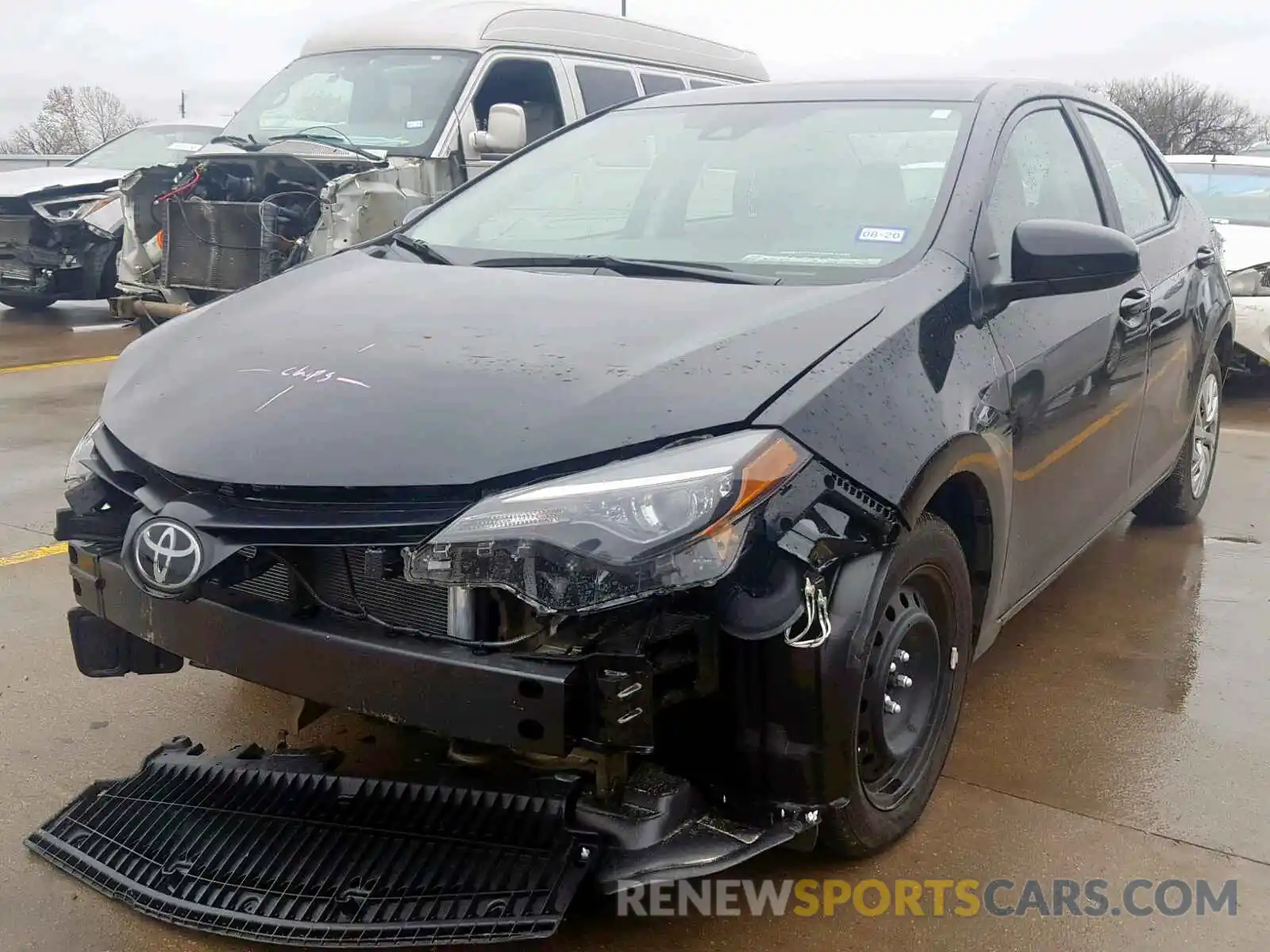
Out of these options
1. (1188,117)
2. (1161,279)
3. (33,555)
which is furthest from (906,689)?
(1188,117)

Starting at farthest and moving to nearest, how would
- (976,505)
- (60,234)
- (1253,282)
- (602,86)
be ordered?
1. (60,234)
2. (602,86)
3. (1253,282)
4. (976,505)

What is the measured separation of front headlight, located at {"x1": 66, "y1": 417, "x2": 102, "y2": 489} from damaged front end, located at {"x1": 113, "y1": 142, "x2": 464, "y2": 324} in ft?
13.7

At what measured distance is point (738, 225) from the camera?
320cm

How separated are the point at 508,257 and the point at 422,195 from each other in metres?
4.14

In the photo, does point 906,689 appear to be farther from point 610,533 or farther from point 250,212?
point 250,212

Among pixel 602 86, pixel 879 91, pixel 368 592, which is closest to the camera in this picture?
pixel 368 592

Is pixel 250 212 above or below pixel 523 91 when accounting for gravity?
below

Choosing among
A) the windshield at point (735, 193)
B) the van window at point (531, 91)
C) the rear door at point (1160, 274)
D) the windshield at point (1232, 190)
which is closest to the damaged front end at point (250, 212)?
the van window at point (531, 91)

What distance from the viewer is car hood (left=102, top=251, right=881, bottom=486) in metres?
2.21

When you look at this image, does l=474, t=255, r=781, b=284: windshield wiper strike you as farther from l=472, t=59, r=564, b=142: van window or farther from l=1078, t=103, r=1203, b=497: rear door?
l=472, t=59, r=564, b=142: van window

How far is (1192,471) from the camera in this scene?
16.8 ft

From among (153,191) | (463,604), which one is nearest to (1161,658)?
(463,604)

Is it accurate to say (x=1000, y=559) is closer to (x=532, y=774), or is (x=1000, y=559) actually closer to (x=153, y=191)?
(x=532, y=774)

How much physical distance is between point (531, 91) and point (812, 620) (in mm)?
6632
